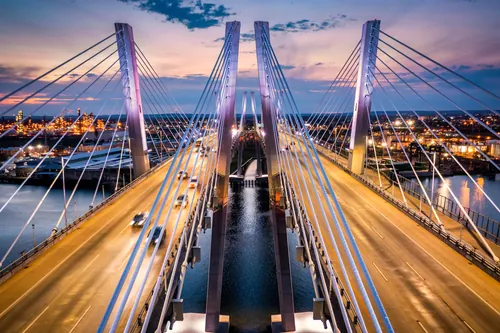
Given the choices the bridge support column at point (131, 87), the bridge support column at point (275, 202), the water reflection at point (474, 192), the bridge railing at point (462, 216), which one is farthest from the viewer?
the water reflection at point (474, 192)

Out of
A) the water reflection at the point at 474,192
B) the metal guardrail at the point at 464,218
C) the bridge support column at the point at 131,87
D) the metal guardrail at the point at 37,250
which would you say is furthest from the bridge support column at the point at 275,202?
the water reflection at the point at 474,192

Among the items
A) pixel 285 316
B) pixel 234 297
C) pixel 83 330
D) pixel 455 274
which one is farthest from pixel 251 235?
pixel 83 330

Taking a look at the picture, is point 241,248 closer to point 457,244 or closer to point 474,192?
point 457,244

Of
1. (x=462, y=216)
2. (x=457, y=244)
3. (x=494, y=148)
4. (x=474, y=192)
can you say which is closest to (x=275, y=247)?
(x=457, y=244)

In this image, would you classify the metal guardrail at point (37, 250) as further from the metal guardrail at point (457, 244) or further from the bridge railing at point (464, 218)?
the bridge railing at point (464, 218)

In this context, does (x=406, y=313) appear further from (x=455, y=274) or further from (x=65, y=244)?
(x=65, y=244)

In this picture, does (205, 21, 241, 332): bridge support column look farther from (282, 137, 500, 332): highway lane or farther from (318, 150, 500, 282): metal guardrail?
(318, 150, 500, 282): metal guardrail
